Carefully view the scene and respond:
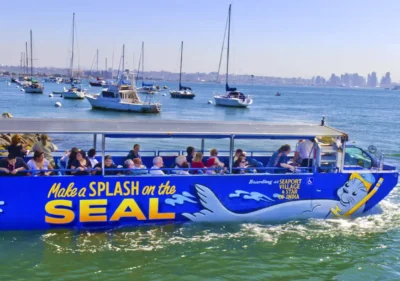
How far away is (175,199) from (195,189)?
1.72 feet

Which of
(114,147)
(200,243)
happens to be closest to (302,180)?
(200,243)

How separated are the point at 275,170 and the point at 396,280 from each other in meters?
3.99

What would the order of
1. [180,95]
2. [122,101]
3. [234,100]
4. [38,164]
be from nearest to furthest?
1. [38,164]
2. [122,101]
3. [234,100]
4. [180,95]

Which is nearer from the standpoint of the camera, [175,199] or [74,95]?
[175,199]

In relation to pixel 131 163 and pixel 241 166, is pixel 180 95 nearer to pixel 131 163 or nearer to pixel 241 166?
pixel 241 166

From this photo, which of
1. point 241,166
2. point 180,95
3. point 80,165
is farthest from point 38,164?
point 180,95

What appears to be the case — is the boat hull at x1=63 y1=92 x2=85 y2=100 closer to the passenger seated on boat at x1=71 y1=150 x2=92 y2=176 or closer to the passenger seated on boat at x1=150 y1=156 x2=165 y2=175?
the passenger seated on boat at x1=150 y1=156 x2=165 y2=175

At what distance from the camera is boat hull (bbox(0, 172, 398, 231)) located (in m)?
10.6

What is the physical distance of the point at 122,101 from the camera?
55938 mm

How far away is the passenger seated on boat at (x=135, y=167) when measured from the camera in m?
11.2

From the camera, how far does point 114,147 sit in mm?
28422

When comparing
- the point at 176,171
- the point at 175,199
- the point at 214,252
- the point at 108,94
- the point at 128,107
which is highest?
the point at 108,94

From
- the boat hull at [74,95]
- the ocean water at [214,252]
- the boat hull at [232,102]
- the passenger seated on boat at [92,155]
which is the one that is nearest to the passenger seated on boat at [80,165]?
the passenger seated on boat at [92,155]

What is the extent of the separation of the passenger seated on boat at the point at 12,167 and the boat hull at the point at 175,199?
19cm
